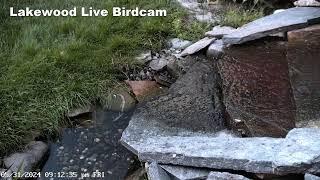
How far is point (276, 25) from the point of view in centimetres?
457

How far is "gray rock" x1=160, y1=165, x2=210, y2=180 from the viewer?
311 cm

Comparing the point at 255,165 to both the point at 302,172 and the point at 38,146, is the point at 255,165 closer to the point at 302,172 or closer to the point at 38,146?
the point at 302,172

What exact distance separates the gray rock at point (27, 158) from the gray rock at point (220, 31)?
82.2 inches

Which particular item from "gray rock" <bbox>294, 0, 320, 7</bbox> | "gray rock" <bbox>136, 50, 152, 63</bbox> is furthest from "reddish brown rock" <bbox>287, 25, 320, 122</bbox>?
"gray rock" <bbox>136, 50, 152, 63</bbox>

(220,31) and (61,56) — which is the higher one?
(220,31)

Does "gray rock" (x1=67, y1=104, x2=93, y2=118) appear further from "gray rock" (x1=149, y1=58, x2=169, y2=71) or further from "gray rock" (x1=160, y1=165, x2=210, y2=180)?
"gray rock" (x1=160, y1=165, x2=210, y2=180)

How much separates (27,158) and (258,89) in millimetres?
1932

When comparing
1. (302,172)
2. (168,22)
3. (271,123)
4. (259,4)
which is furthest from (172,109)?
(259,4)

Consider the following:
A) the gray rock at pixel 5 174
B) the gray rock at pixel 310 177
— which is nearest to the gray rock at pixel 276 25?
the gray rock at pixel 310 177

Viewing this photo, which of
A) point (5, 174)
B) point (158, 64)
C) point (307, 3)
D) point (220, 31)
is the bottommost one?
point (5, 174)

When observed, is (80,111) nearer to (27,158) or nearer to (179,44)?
(27,158)

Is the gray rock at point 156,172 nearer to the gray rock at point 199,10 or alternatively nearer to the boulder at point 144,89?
the boulder at point 144,89

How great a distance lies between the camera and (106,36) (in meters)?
5.33

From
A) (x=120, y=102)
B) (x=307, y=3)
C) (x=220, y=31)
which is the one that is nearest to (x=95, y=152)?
(x=120, y=102)
